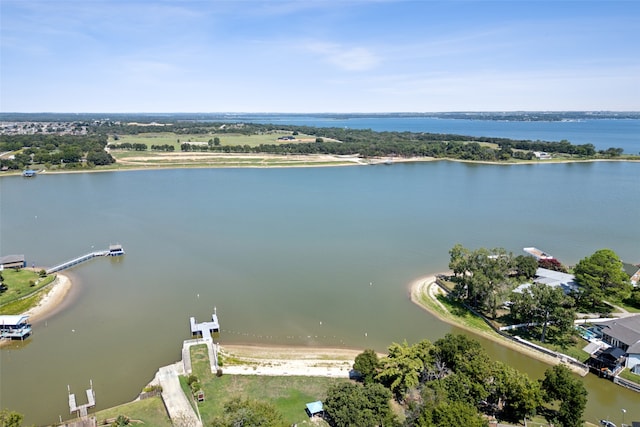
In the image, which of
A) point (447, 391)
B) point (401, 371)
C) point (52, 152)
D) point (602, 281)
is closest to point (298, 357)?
point (401, 371)

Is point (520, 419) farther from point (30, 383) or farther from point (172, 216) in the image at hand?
point (172, 216)

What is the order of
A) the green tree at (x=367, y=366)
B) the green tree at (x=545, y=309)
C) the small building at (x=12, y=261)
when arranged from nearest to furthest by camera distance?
the green tree at (x=367, y=366) < the green tree at (x=545, y=309) < the small building at (x=12, y=261)

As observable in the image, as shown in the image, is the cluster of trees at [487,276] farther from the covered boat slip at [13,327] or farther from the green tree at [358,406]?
the covered boat slip at [13,327]

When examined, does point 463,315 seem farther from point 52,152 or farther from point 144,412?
point 52,152

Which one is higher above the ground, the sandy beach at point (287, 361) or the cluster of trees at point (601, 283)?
the cluster of trees at point (601, 283)

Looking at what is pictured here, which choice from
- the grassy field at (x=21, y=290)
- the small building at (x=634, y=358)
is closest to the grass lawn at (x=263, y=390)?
the small building at (x=634, y=358)

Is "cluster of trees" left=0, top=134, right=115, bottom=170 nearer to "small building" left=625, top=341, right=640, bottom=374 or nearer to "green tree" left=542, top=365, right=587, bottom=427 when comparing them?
"green tree" left=542, top=365, right=587, bottom=427

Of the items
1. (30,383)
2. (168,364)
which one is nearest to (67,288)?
(30,383)
